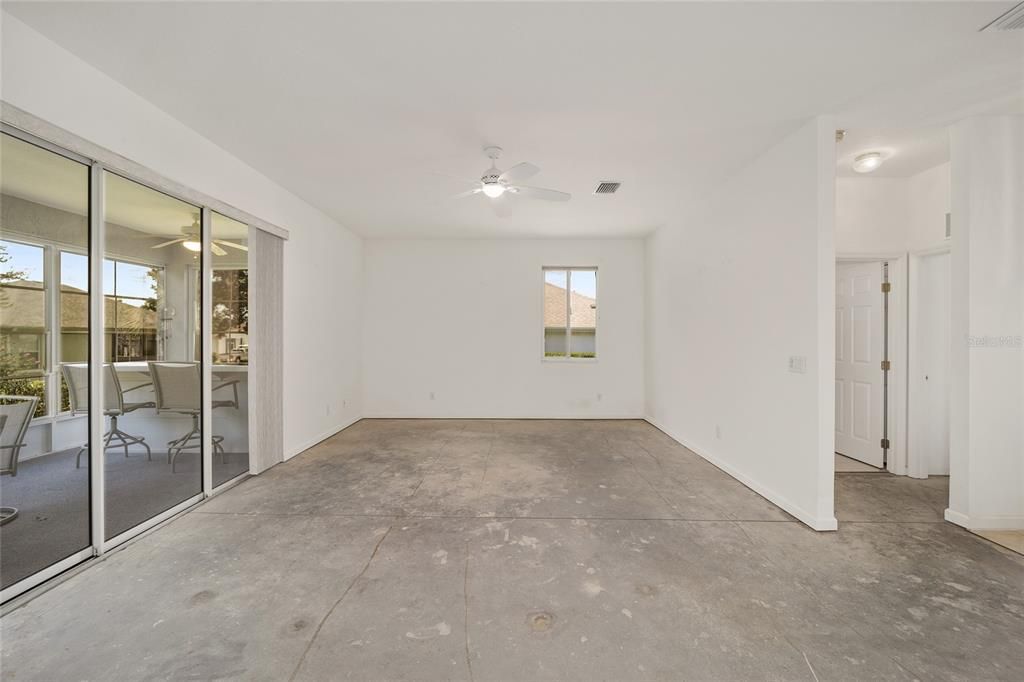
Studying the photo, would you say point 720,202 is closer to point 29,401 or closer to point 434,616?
point 434,616

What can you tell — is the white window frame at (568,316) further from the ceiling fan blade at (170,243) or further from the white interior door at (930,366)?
the ceiling fan blade at (170,243)

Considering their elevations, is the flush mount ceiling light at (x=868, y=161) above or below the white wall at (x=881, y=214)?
above

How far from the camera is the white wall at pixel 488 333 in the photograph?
6188 millimetres

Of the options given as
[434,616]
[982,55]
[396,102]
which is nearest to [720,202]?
[982,55]

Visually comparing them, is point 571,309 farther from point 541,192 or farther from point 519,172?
point 519,172

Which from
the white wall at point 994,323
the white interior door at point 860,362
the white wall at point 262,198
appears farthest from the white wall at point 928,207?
the white wall at point 262,198

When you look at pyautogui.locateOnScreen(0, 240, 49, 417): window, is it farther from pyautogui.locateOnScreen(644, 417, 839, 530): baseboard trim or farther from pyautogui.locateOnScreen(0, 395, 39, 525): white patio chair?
pyautogui.locateOnScreen(644, 417, 839, 530): baseboard trim

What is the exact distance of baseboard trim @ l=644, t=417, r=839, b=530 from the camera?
2.63 meters

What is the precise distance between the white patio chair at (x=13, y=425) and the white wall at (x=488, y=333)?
13.1 ft

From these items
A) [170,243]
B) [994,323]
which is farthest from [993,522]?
[170,243]

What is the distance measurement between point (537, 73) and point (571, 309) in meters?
4.29

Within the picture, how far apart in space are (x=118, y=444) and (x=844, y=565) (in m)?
5.39

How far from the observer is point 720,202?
391 cm
